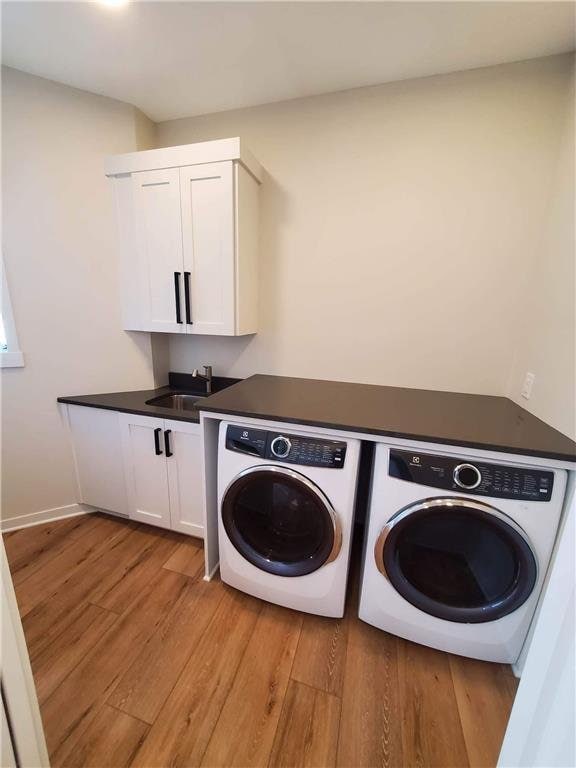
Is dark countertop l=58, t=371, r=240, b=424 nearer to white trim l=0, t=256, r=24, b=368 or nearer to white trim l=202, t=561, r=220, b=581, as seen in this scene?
white trim l=0, t=256, r=24, b=368

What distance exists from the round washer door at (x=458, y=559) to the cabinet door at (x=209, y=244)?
135 cm

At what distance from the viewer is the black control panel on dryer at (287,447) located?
1.20 meters

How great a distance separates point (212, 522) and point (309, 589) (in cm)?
57

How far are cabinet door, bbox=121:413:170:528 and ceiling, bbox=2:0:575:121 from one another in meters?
1.82

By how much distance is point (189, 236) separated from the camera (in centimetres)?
170

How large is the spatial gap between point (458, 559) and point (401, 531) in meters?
0.30

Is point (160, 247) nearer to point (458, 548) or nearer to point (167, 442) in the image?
point (167, 442)

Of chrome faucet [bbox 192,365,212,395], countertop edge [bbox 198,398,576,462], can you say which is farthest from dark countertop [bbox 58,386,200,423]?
countertop edge [bbox 198,398,576,462]

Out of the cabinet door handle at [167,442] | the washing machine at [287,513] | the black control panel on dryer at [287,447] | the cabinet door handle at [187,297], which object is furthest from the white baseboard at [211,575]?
the cabinet door handle at [187,297]

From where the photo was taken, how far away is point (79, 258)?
1.82 m

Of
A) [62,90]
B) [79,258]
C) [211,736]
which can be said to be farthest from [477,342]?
[62,90]

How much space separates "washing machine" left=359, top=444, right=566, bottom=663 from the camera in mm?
1046

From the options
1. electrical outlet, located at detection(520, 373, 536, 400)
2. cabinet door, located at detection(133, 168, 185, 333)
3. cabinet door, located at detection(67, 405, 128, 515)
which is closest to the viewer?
electrical outlet, located at detection(520, 373, 536, 400)

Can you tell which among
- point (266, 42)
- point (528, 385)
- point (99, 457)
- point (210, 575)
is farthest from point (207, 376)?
point (528, 385)
